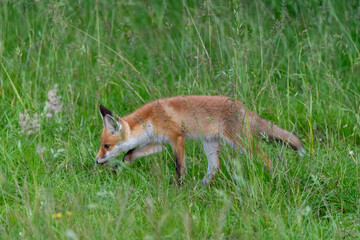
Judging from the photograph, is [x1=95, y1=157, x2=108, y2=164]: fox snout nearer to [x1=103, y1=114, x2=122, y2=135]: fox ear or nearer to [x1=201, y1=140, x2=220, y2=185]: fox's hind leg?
[x1=103, y1=114, x2=122, y2=135]: fox ear

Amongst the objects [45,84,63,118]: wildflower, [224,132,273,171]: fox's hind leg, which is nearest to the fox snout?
[45,84,63,118]: wildflower

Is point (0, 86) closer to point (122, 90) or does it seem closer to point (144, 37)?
point (122, 90)

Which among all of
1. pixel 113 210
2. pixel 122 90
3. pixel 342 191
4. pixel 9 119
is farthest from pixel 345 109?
pixel 9 119

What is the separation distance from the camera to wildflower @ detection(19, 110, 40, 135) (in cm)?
505

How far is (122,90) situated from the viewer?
6.12 m

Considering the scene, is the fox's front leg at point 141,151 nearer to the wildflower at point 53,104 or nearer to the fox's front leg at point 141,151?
the fox's front leg at point 141,151

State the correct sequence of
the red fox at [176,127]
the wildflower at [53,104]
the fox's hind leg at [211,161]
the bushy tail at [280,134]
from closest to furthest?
the fox's hind leg at [211,161]
the bushy tail at [280,134]
the red fox at [176,127]
the wildflower at [53,104]

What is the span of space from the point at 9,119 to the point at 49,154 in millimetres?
966

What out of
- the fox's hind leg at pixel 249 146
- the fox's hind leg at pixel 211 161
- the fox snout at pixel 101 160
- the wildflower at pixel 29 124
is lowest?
the fox's hind leg at pixel 211 161

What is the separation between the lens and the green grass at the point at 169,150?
348 centimetres

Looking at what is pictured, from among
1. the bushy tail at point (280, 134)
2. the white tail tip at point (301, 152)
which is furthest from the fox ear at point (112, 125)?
the white tail tip at point (301, 152)

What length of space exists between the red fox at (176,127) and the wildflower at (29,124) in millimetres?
638

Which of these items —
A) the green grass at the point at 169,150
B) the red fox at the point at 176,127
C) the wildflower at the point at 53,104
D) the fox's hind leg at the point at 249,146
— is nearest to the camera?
the green grass at the point at 169,150

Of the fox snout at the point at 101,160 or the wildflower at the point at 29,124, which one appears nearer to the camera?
the fox snout at the point at 101,160
